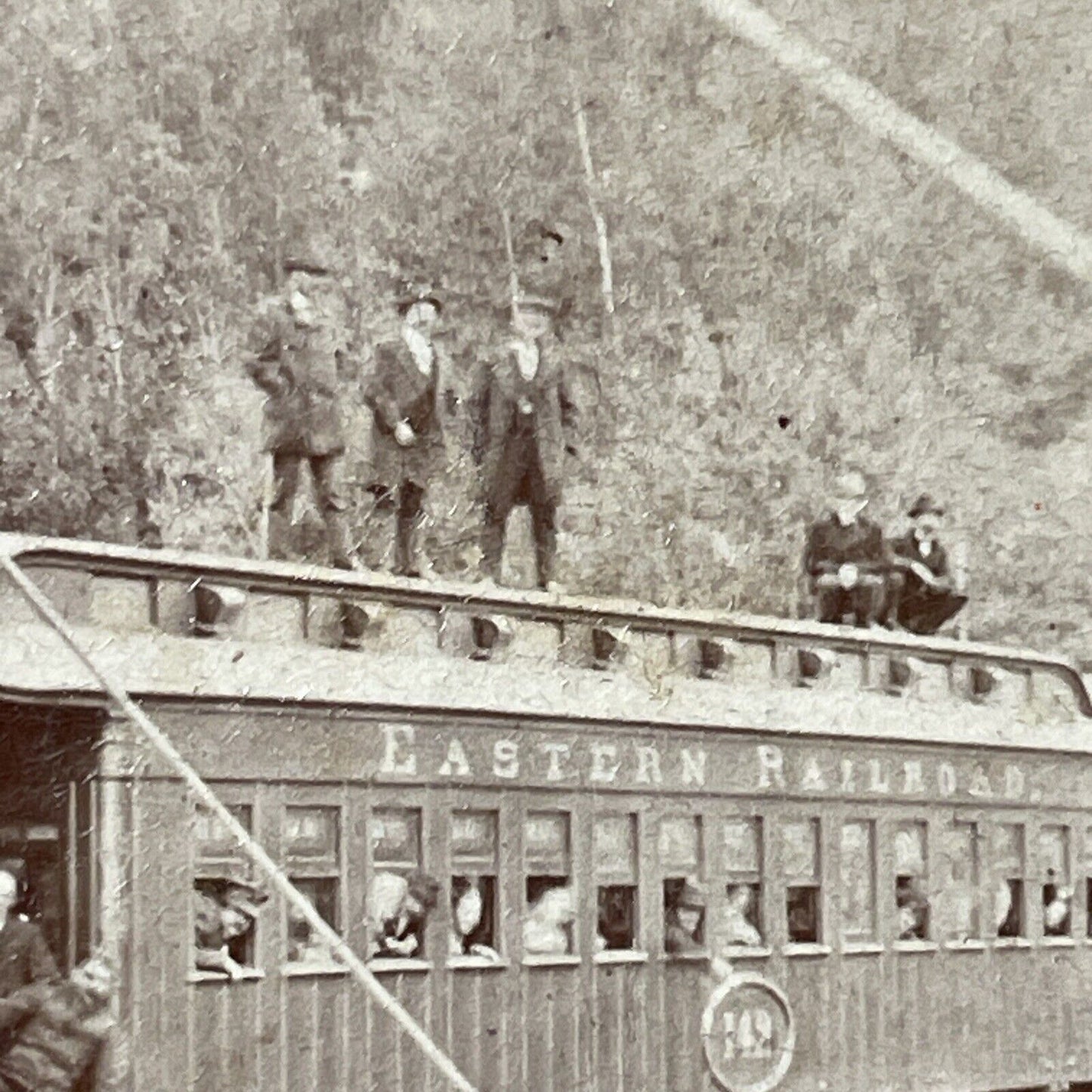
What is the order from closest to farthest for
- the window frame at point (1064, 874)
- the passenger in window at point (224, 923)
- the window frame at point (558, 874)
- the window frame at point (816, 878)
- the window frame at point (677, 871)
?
the passenger in window at point (224, 923), the window frame at point (558, 874), the window frame at point (677, 871), the window frame at point (816, 878), the window frame at point (1064, 874)

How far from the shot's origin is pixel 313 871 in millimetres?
4281

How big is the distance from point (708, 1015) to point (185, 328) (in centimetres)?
184

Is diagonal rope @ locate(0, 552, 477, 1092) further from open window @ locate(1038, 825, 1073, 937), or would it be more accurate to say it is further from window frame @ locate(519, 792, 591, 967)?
open window @ locate(1038, 825, 1073, 937)

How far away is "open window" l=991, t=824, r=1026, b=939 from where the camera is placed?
5.54 meters

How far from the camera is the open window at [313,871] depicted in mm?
4246

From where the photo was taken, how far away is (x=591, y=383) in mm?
5031

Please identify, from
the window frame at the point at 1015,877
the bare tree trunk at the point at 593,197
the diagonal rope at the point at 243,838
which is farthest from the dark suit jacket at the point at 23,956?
the window frame at the point at 1015,877

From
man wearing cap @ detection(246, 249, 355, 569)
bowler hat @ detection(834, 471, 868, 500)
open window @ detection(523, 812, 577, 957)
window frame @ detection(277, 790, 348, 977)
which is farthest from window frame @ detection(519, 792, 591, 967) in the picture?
bowler hat @ detection(834, 471, 868, 500)

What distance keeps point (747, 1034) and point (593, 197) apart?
189 centimetres

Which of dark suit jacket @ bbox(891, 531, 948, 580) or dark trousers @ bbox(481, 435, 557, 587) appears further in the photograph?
dark suit jacket @ bbox(891, 531, 948, 580)

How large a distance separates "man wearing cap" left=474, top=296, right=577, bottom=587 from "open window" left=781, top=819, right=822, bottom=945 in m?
0.84

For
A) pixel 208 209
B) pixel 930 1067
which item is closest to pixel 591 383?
pixel 208 209

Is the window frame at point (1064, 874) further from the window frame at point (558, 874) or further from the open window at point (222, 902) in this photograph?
the open window at point (222, 902)

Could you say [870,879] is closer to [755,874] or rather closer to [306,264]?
[755,874]
